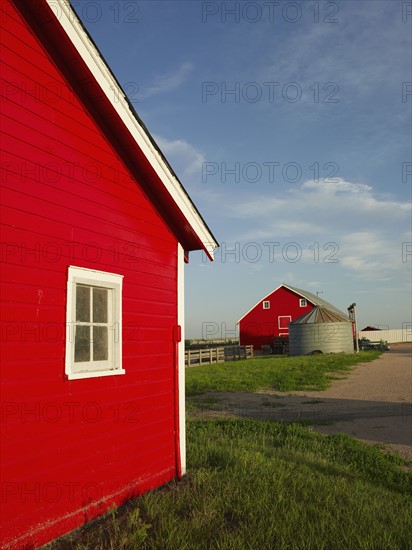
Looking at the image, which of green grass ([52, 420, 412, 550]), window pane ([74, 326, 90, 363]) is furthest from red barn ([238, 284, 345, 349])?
window pane ([74, 326, 90, 363])

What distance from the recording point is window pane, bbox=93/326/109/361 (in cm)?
554

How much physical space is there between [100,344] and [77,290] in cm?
72

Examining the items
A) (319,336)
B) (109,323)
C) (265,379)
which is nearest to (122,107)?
(109,323)

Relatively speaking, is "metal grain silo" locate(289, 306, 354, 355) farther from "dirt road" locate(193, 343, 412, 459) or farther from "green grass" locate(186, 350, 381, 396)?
"dirt road" locate(193, 343, 412, 459)

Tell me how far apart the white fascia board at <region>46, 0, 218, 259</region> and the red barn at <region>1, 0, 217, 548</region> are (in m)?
0.02

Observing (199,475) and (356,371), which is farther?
(356,371)

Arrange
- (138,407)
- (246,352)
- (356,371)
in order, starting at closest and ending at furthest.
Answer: (138,407), (356,371), (246,352)

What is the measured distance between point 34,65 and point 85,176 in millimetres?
1255

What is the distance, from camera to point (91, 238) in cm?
554

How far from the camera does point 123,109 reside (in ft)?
19.2

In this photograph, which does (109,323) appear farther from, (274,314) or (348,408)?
(274,314)

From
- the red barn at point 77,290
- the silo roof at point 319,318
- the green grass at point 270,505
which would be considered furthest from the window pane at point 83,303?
the silo roof at point 319,318

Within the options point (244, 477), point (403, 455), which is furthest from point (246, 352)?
point (244, 477)

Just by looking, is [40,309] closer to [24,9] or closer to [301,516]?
[24,9]
